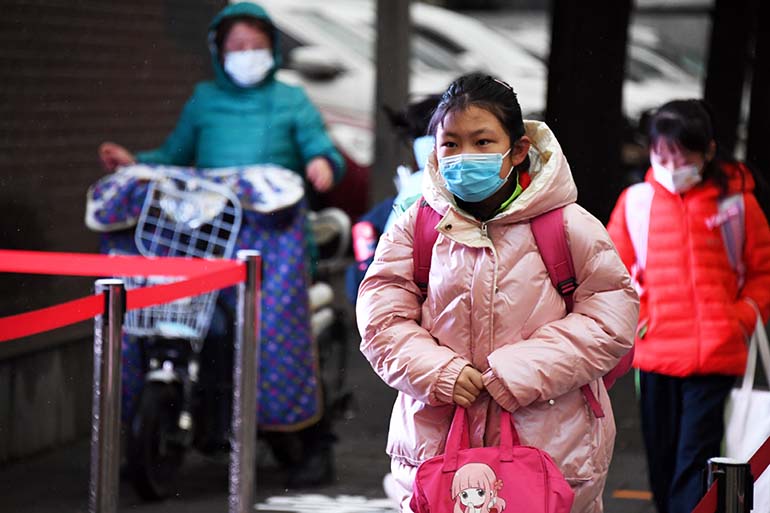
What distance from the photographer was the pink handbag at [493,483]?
10.7 feet

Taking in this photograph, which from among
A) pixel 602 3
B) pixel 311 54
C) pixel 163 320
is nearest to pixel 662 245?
pixel 602 3

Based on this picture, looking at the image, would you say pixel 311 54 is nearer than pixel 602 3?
No

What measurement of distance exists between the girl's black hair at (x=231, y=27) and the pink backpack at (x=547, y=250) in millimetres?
3047

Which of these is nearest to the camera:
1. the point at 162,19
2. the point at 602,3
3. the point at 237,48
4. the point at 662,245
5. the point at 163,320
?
the point at 662,245

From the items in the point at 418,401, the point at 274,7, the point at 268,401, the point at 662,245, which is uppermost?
the point at 274,7

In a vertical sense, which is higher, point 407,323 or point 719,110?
point 719,110

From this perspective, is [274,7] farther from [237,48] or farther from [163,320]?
[163,320]

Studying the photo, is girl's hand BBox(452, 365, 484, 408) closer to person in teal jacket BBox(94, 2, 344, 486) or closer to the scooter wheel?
the scooter wheel

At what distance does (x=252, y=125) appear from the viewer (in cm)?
634

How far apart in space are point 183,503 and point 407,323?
2.73m

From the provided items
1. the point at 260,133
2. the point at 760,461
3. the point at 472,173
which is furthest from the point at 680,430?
the point at 260,133

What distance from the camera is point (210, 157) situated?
20.9 ft

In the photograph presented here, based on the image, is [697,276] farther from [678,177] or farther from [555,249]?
[555,249]

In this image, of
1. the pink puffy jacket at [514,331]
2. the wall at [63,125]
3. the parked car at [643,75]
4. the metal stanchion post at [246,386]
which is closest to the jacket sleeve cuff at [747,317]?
the pink puffy jacket at [514,331]
